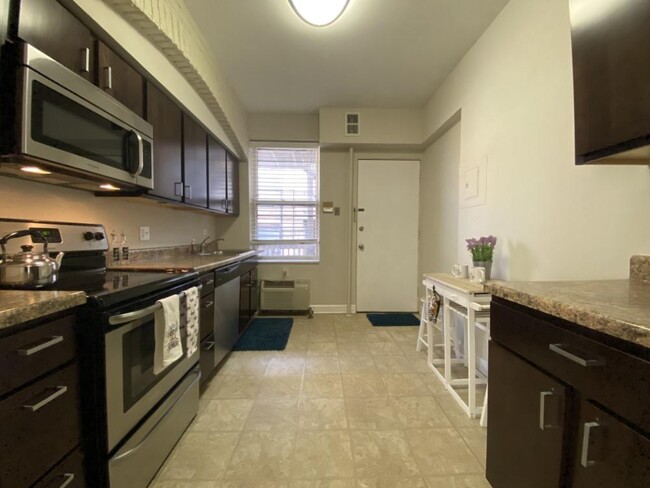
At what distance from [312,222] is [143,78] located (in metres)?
2.59

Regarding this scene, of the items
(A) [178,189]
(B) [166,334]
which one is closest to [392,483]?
(B) [166,334]

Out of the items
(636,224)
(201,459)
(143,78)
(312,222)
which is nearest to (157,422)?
(201,459)

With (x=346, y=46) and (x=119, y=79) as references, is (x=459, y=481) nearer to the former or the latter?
(x=119, y=79)

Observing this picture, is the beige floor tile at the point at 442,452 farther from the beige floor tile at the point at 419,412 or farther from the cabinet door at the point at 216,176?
the cabinet door at the point at 216,176

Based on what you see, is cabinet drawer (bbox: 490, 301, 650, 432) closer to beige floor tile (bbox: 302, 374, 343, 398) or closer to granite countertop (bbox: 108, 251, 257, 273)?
beige floor tile (bbox: 302, 374, 343, 398)

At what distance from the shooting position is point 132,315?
112 cm

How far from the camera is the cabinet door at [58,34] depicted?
0.99 m

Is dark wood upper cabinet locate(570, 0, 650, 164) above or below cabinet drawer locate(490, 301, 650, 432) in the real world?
above

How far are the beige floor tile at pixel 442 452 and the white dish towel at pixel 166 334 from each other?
1331 mm

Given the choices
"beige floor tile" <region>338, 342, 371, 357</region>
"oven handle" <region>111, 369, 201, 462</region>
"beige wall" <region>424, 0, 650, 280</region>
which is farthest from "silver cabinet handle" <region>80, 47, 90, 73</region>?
"beige floor tile" <region>338, 342, 371, 357</region>

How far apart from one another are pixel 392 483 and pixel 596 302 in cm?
115

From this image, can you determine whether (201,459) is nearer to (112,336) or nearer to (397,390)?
(112,336)

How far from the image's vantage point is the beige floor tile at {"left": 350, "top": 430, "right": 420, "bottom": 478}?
1.35 metres

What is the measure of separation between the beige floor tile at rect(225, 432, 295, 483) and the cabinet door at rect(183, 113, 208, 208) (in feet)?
5.68
